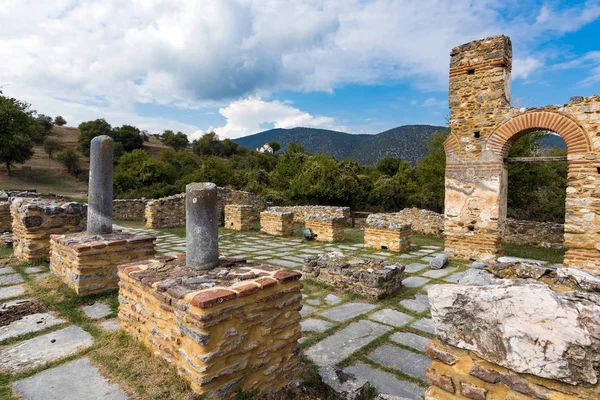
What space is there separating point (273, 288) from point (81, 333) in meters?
2.37

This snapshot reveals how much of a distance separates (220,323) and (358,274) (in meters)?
3.55

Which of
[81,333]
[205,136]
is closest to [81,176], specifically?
[205,136]

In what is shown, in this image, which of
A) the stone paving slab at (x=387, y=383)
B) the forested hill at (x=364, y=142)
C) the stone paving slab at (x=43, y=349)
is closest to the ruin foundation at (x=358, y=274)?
the stone paving slab at (x=387, y=383)

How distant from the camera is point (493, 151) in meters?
8.01

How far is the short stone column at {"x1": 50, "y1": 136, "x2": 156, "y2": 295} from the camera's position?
15.1 feet

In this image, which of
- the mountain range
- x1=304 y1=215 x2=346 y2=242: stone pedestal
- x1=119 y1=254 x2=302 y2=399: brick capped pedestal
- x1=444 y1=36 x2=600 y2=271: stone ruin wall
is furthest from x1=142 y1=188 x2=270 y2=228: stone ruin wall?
the mountain range

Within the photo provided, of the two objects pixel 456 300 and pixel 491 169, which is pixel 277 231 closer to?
pixel 491 169

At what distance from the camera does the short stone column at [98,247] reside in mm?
4605

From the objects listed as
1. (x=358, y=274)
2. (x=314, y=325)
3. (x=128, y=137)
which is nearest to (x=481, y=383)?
(x=314, y=325)

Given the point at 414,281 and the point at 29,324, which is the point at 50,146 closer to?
the point at 29,324

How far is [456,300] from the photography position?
1976 millimetres

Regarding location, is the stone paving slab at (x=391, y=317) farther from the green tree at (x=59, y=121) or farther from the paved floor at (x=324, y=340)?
the green tree at (x=59, y=121)

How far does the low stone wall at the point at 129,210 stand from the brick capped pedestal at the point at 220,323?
15.1 metres

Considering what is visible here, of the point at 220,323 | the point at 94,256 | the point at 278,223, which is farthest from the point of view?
the point at 278,223
